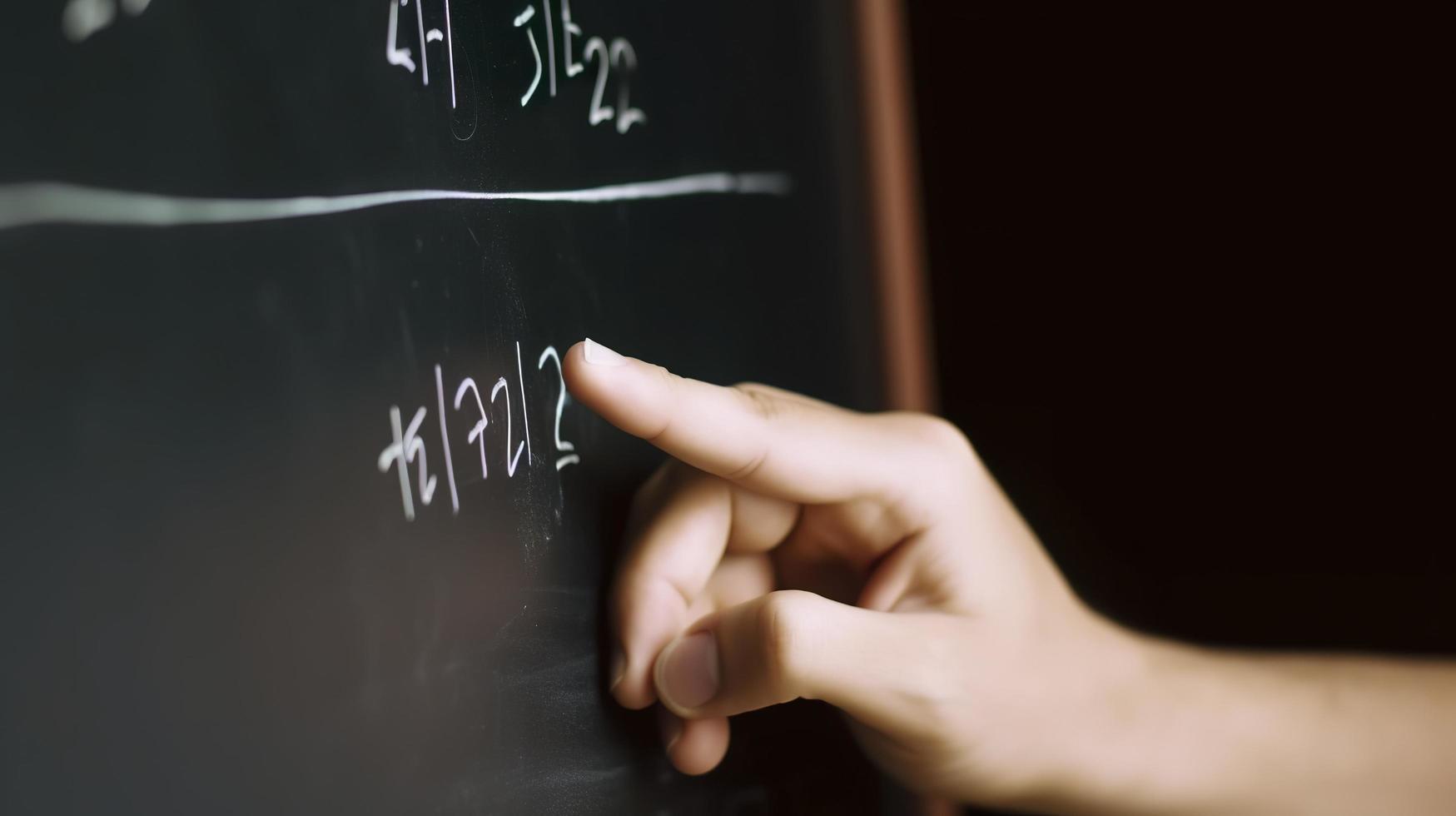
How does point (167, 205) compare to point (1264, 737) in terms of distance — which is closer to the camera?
point (167, 205)

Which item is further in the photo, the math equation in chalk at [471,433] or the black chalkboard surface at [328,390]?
the math equation in chalk at [471,433]

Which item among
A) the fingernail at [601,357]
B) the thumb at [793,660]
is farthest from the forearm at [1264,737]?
the fingernail at [601,357]

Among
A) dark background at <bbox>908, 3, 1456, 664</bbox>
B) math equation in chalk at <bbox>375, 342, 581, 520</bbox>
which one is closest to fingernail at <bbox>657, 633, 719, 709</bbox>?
math equation in chalk at <bbox>375, 342, 581, 520</bbox>

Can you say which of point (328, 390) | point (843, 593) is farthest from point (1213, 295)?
point (328, 390)

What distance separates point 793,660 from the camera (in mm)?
486

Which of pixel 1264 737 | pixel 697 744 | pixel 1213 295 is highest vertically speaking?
pixel 1213 295

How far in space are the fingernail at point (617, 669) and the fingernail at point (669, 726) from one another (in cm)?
5

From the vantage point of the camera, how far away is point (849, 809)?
829 mm

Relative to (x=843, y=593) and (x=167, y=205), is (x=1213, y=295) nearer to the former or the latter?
(x=843, y=593)

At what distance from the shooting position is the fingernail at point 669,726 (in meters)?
0.57

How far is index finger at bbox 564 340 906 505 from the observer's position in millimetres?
437

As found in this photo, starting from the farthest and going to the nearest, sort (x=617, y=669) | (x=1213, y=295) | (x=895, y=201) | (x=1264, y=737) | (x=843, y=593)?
(x=1213, y=295), (x=895, y=201), (x=1264, y=737), (x=843, y=593), (x=617, y=669)

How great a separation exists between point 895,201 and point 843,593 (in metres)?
0.55

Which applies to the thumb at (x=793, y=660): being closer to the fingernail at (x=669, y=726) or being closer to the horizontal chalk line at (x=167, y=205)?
the fingernail at (x=669, y=726)
